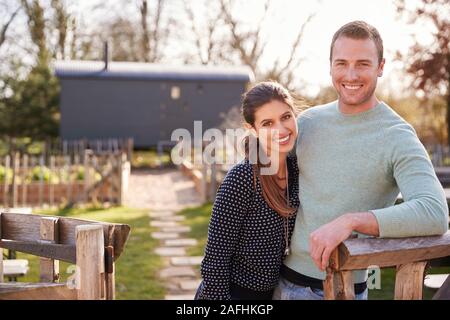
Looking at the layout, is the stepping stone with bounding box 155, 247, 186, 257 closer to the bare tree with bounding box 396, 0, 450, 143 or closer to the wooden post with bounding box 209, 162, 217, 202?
the wooden post with bounding box 209, 162, 217, 202

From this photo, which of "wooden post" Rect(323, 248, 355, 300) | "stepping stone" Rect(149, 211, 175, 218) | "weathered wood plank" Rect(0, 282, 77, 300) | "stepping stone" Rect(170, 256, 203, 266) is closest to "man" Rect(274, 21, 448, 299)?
"wooden post" Rect(323, 248, 355, 300)

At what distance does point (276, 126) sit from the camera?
8.31 feet

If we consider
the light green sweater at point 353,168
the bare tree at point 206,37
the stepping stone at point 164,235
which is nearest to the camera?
the light green sweater at point 353,168

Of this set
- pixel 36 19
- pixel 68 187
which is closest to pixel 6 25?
pixel 36 19

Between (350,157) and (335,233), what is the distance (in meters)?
0.58

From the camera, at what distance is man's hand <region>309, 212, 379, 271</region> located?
1.78 metres

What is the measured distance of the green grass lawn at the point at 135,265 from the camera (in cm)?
604

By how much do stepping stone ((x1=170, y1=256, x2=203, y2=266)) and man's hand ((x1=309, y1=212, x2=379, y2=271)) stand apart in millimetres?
5619

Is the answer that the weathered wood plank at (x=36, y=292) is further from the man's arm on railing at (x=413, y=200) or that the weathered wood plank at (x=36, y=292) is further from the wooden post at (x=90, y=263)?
the man's arm on railing at (x=413, y=200)

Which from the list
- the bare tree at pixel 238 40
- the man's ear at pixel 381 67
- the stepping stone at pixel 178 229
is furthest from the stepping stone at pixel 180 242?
the bare tree at pixel 238 40

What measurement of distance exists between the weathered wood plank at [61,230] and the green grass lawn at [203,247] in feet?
13.1

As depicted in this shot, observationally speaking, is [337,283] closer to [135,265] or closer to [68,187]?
[135,265]

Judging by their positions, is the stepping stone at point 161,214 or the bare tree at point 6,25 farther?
the bare tree at point 6,25
